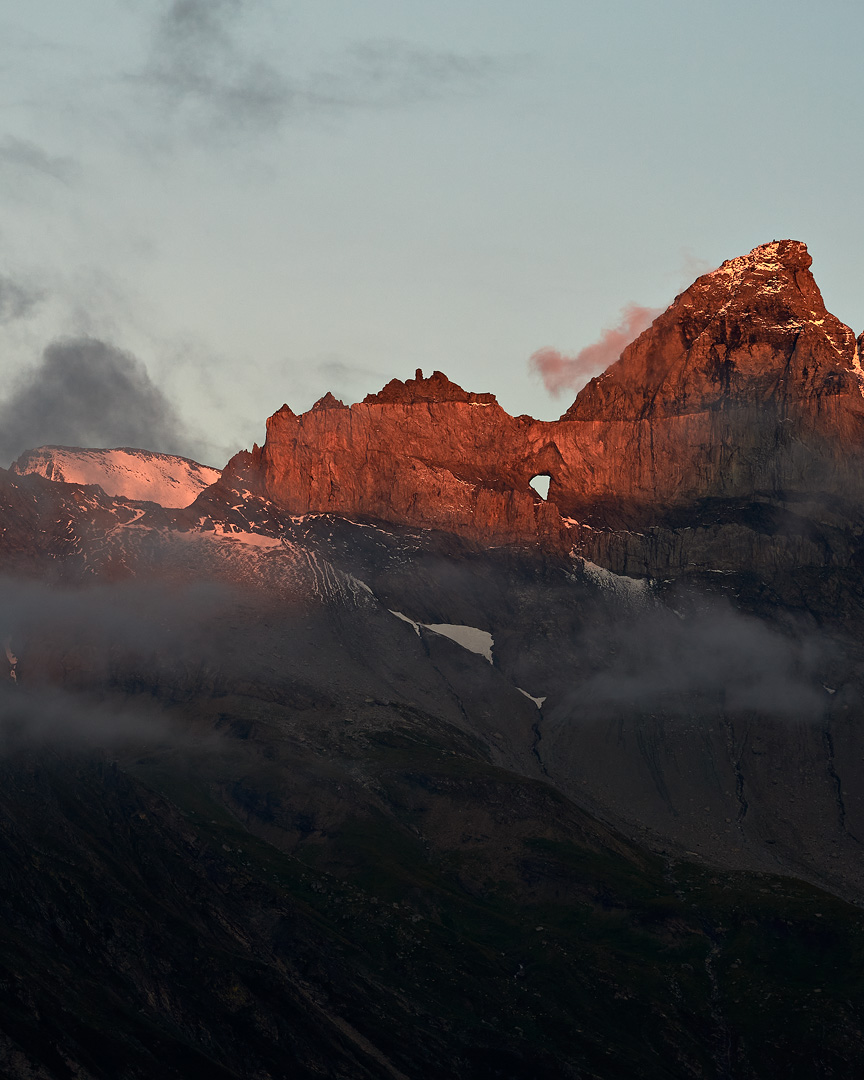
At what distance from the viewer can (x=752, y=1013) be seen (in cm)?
19338

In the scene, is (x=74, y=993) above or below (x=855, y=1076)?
above

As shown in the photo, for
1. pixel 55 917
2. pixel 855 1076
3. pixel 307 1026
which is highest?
pixel 55 917

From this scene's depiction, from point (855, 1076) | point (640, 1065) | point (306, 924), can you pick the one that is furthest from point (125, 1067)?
point (855, 1076)

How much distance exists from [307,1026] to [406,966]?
3748 centimetres

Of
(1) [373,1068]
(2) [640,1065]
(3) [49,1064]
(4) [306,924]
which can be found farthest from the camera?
(4) [306,924]

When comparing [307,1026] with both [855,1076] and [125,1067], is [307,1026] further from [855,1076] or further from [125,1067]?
[855,1076]

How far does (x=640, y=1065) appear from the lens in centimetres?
17388

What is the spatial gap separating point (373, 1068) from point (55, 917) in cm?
4019

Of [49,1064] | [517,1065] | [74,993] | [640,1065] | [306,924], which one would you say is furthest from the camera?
[306,924]

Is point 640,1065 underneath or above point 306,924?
underneath

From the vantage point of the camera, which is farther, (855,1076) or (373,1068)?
(855,1076)

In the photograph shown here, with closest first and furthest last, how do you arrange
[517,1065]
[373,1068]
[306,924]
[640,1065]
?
[373,1068]
[517,1065]
[640,1065]
[306,924]

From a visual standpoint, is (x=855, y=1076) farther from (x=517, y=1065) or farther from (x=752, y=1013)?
(x=517, y=1065)

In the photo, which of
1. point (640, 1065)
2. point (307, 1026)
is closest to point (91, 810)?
point (307, 1026)
